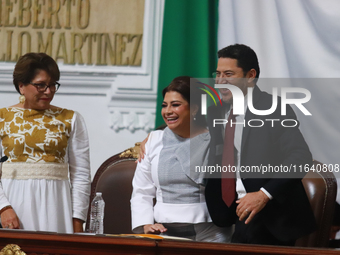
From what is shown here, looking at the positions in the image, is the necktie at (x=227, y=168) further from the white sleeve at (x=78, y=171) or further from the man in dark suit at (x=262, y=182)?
the white sleeve at (x=78, y=171)

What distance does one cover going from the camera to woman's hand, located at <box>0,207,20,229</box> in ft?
6.55

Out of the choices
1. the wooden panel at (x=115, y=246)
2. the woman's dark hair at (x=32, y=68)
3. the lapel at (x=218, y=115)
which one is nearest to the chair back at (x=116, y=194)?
the lapel at (x=218, y=115)

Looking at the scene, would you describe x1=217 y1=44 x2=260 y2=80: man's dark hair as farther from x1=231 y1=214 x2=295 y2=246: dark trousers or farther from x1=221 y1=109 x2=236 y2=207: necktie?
x1=231 y1=214 x2=295 y2=246: dark trousers

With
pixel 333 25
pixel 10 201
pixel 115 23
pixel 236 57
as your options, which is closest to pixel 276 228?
pixel 236 57

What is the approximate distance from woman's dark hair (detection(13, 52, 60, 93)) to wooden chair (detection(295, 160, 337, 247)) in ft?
4.46

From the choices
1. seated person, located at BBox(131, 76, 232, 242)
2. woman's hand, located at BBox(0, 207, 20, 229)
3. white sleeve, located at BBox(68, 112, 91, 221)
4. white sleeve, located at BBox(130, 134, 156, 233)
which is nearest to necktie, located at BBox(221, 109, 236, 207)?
seated person, located at BBox(131, 76, 232, 242)

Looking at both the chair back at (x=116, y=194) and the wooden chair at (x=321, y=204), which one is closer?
the wooden chair at (x=321, y=204)

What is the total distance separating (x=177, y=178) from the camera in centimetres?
216

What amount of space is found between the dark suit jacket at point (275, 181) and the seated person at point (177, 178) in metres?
0.08

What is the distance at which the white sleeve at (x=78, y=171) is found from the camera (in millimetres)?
2154

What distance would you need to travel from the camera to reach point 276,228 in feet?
6.37

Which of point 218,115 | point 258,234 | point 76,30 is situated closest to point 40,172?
point 218,115

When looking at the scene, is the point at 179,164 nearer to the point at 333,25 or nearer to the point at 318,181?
the point at 318,181

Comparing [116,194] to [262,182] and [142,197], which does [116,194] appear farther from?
[262,182]
